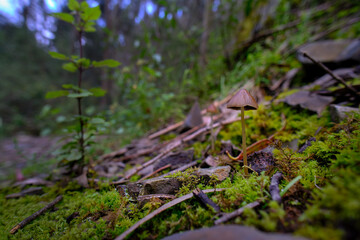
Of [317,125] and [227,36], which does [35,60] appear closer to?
[227,36]

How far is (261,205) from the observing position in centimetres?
100

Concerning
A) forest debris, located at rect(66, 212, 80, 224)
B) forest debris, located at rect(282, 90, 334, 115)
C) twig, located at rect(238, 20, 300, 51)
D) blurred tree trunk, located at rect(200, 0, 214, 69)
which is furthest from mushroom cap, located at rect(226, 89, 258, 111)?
twig, located at rect(238, 20, 300, 51)

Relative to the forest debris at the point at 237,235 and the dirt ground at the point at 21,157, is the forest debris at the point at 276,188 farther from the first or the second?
the dirt ground at the point at 21,157

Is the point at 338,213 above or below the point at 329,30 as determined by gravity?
below

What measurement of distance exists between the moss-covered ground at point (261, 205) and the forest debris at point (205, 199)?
35 millimetres

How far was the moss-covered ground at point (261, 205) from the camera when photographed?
2.34ft

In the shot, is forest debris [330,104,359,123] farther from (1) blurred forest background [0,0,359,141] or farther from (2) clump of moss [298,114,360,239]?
A: (1) blurred forest background [0,0,359,141]

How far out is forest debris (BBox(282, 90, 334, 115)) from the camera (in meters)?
2.05

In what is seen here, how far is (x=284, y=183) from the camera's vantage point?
1.17 meters

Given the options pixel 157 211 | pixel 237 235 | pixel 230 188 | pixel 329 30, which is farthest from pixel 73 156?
pixel 329 30

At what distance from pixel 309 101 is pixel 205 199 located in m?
2.03

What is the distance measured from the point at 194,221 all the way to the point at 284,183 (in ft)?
2.29

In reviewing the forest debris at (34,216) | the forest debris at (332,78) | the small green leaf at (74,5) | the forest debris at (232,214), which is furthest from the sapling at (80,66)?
the forest debris at (332,78)

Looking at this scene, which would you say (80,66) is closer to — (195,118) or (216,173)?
(195,118)
